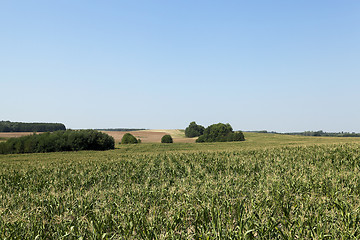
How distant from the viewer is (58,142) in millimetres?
62125

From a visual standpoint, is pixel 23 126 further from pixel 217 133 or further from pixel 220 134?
pixel 220 134

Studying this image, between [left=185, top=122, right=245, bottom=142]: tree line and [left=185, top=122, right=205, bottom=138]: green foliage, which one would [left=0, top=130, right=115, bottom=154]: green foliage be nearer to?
[left=185, top=122, right=245, bottom=142]: tree line

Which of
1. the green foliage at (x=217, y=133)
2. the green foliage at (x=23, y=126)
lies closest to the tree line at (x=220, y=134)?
the green foliage at (x=217, y=133)

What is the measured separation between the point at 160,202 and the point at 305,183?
504cm

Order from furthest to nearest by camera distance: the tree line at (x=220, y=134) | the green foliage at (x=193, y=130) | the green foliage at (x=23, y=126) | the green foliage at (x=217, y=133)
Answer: the green foliage at (x=193, y=130)
the green foliage at (x=23, y=126)
the green foliage at (x=217, y=133)
the tree line at (x=220, y=134)

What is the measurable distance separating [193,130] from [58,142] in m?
82.1

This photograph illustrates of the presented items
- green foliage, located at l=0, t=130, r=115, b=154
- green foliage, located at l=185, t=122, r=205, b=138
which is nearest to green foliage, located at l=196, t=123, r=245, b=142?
green foliage, located at l=185, t=122, r=205, b=138

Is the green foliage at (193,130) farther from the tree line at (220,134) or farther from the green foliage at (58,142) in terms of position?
the green foliage at (58,142)

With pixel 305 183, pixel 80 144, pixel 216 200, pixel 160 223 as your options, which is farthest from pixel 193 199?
pixel 80 144

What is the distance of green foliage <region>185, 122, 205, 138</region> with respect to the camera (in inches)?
5202

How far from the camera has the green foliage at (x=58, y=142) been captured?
61.1m

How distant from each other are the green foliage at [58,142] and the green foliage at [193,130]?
229 feet

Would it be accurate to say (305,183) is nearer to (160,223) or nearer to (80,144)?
(160,223)

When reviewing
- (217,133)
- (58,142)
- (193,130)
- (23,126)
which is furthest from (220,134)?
(23,126)
